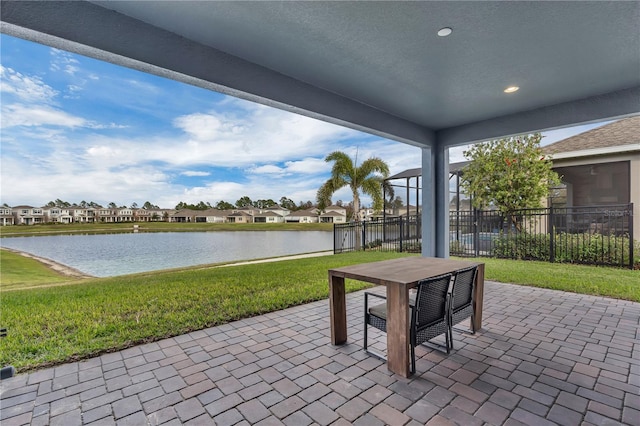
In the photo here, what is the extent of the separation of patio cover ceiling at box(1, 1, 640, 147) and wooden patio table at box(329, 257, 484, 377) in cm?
222

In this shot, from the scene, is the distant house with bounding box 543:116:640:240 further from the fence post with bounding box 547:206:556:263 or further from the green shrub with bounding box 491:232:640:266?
the fence post with bounding box 547:206:556:263

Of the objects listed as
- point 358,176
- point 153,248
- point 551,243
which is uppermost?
point 358,176

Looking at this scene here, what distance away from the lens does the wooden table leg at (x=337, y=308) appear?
2.89 metres

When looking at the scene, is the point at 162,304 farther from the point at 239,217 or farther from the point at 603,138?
the point at 239,217

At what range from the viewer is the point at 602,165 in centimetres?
910

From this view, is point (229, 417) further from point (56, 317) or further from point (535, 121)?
point (535, 121)

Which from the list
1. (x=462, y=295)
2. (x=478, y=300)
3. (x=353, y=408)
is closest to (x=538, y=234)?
(x=478, y=300)

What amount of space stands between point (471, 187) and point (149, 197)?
1552cm

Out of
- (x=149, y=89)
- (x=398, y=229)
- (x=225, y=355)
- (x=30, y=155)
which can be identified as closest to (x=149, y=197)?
(x=149, y=89)

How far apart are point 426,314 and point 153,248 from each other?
11936 mm

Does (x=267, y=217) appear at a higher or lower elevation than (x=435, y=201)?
lower

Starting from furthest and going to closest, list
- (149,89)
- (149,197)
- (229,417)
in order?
(149,197) → (149,89) → (229,417)

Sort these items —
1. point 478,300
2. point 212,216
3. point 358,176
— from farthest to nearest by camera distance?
point 212,216 → point 358,176 → point 478,300

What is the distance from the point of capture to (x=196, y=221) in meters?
18.5
